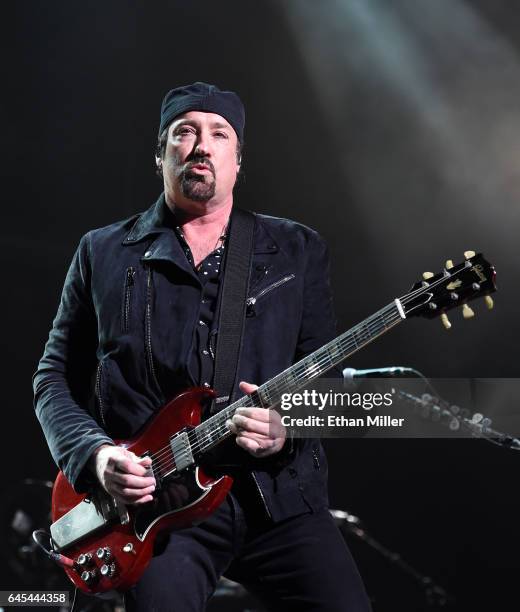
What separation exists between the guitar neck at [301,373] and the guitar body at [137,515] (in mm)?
86

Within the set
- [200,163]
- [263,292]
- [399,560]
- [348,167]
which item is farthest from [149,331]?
[399,560]

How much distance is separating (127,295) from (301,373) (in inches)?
27.0

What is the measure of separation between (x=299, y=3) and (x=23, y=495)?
4.25m

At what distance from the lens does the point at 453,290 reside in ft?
7.90

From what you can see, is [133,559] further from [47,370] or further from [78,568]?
[47,370]

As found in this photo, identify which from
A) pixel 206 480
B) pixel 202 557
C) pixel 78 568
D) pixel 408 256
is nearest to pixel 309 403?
pixel 206 480

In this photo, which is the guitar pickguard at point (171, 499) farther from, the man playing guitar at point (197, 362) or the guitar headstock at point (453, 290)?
the guitar headstock at point (453, 290)

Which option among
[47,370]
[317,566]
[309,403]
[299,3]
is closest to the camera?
[317,566]

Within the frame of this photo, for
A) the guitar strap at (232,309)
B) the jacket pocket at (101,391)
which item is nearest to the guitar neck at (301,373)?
the guitar strap at (232,309)

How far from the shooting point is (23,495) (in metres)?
6.03

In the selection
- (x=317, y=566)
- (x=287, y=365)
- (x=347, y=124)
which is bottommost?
(x=317, y=566)

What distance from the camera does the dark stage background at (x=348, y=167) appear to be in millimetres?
5684

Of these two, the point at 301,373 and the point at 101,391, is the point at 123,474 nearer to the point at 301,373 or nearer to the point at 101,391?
the point at 101,391

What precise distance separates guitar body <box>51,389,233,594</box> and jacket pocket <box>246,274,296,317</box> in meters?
0.34
